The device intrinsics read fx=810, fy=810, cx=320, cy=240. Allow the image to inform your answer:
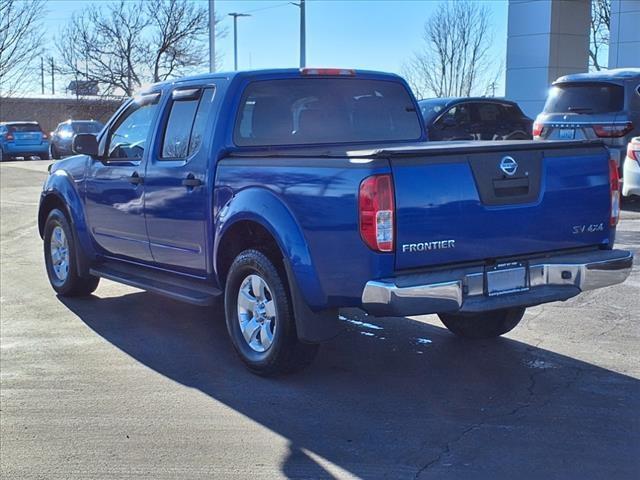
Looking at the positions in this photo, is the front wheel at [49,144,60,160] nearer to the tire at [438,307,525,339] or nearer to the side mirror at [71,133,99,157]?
the side mirror at [71,133,99,157]

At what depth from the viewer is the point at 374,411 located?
4.62 metres

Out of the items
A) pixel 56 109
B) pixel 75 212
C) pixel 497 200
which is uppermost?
pixel 56 109

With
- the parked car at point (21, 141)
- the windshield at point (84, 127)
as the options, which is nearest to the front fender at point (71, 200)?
the windshield at point (84, 127)

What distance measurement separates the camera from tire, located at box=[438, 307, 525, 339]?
589cm

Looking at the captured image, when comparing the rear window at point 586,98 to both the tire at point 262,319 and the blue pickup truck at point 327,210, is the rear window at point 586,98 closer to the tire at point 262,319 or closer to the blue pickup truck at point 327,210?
the blue pickup truck at point 327,210

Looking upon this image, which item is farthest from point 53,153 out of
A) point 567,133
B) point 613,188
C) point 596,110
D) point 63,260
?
point 613,188

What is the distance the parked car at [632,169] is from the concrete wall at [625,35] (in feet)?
34.7

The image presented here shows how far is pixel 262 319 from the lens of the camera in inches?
206

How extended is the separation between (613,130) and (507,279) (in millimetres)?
8151

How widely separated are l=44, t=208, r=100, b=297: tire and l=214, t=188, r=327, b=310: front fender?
2.80 m

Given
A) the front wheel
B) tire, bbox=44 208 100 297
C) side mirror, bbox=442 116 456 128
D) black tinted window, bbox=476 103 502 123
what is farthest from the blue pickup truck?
the front wheel

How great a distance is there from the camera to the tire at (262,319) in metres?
4.93

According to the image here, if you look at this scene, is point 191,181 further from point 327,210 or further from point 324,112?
point 327,210

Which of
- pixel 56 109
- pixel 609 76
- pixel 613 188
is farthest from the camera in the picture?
pixel 56 109
